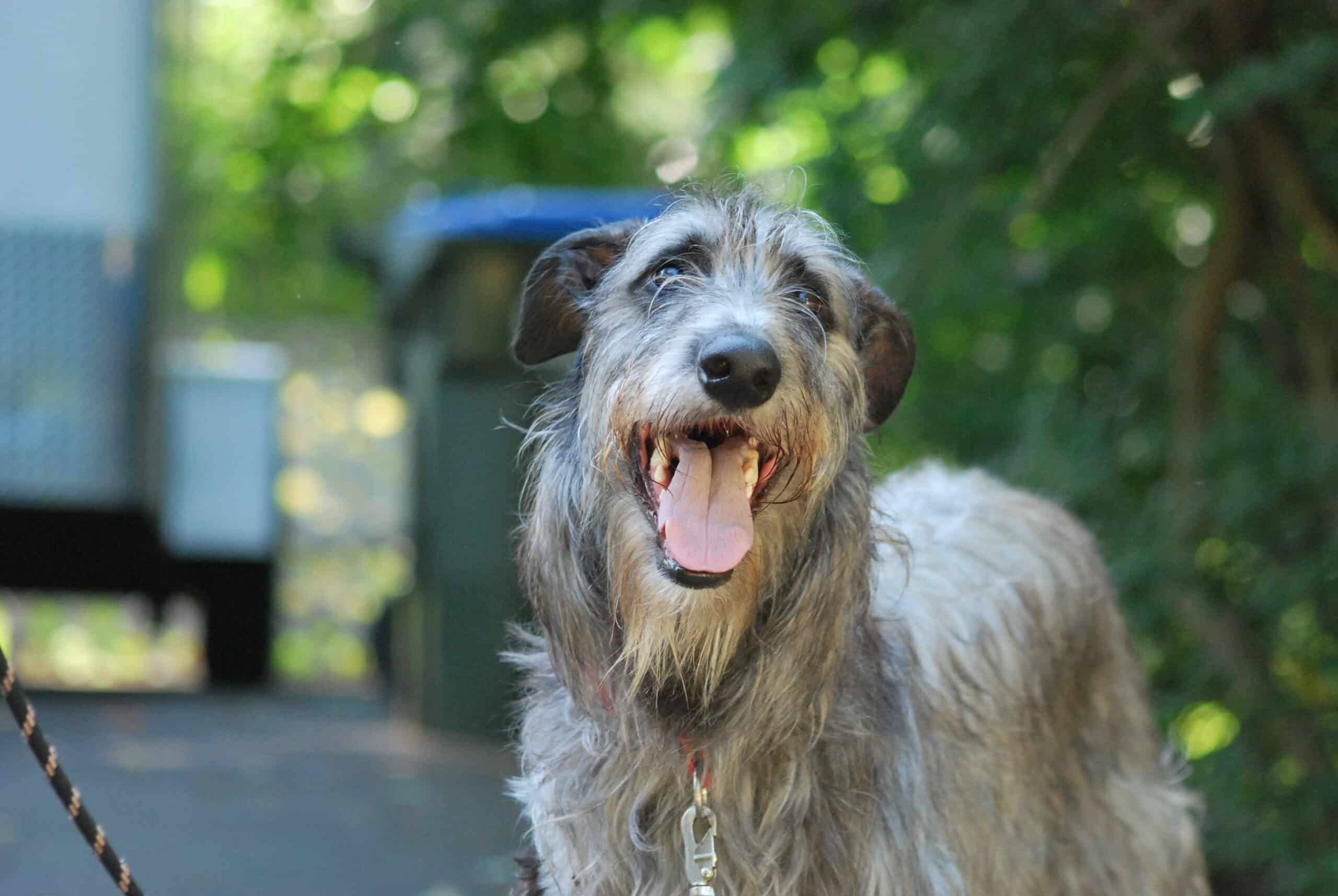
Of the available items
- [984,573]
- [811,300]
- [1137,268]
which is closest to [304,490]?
[1137,268]

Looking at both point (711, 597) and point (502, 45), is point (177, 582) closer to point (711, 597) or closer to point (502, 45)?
point (502, 45)

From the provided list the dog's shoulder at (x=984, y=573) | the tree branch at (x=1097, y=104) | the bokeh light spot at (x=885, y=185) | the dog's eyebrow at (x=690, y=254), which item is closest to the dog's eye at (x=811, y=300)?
the dog's eyebrow at (x=690, y=254)

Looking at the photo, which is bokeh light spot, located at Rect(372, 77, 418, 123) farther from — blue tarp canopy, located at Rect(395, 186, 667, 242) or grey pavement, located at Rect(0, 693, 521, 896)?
grey pavement, located at Rect(0, 693, 521, 896)

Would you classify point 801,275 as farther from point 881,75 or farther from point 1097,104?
point 881,75

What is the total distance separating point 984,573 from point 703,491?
1307 mm

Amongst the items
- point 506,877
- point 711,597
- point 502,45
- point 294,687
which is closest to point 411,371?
point 502,45

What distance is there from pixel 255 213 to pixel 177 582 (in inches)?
208

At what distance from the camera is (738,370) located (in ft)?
9.39

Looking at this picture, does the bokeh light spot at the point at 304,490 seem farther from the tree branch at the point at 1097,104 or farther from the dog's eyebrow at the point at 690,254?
the dog's eyebrow at the point at 690,254

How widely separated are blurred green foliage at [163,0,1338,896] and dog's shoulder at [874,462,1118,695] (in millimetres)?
1476

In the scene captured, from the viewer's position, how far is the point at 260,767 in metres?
8.24

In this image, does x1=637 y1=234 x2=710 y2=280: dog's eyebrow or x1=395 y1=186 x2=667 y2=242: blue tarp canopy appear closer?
x1=637 y1=234 x2=710 y2=280: dog's eyebrow

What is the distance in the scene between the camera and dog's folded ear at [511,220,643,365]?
3568 millimetres

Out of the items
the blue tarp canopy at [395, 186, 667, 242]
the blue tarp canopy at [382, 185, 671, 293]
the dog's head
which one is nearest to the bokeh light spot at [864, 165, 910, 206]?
the blue tarp canopy at [382, 185, 671, 293]
